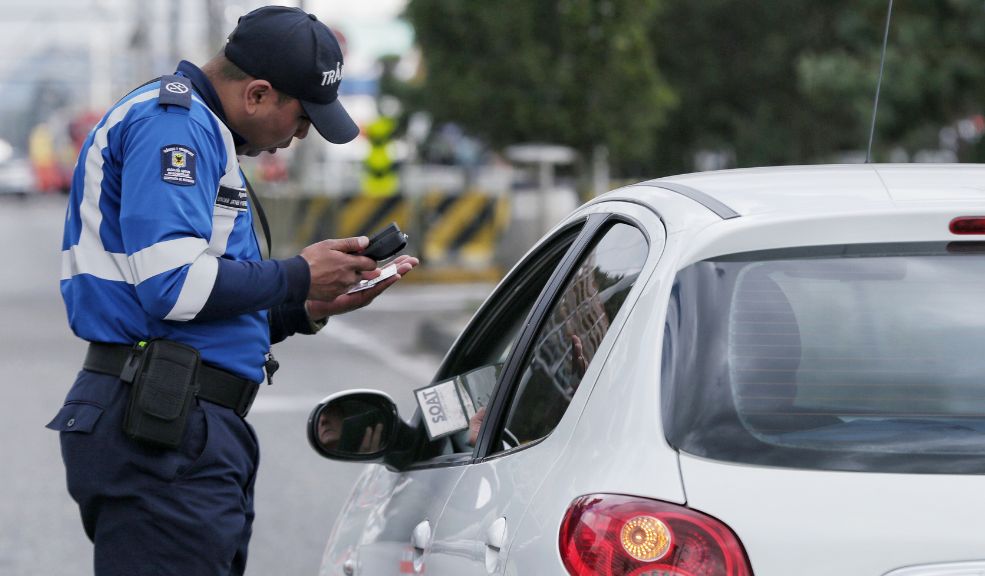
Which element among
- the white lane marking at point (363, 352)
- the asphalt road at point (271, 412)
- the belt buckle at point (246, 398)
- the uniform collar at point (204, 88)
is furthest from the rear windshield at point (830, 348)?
the white lane marking at point (363, 352)

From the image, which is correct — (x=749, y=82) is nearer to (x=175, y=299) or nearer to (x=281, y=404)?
(x=281, y=404)

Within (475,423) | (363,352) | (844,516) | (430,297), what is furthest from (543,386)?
(430,297)

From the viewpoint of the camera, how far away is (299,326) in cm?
372

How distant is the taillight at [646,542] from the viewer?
214 centimetres

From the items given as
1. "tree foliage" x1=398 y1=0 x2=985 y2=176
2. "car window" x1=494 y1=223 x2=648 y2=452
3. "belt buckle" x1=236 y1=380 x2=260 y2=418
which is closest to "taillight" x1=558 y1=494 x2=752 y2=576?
"car window" x1=494 y1=223 x2=648 y2=452

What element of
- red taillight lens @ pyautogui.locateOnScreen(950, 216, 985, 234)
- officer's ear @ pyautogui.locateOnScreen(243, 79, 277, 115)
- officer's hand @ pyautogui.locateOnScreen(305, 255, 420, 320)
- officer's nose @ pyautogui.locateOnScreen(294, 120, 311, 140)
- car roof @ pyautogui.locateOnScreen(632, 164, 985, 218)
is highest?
officer's ear @ pyautogui.locateOnScreen(243, 79, 277, 115)

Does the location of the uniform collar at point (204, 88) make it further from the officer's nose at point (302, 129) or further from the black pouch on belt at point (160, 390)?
the black pouch on belt at point (160, 390)

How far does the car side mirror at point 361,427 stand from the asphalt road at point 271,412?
2.79m

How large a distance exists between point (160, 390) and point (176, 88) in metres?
0.57

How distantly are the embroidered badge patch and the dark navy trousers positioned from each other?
41cm

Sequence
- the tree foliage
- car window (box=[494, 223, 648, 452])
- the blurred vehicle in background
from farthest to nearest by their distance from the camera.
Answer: the blurred vehicle in background
the tree foliage
car window (box=[494, 223, 648, 452])

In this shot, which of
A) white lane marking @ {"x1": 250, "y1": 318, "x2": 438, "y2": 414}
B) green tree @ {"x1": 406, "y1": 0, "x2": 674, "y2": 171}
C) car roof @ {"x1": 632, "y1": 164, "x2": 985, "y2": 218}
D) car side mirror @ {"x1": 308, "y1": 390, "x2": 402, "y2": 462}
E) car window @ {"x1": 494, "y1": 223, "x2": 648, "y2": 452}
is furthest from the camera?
green tree @ {"x1": 406, "y1": 0, "x2": 674, "y2": 171}

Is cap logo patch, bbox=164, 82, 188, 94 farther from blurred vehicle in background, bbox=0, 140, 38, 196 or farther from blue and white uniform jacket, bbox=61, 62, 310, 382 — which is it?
blurred vehicle in background, bbox=0, 140, 38, 196

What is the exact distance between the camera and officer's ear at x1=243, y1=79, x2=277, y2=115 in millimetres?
3252
